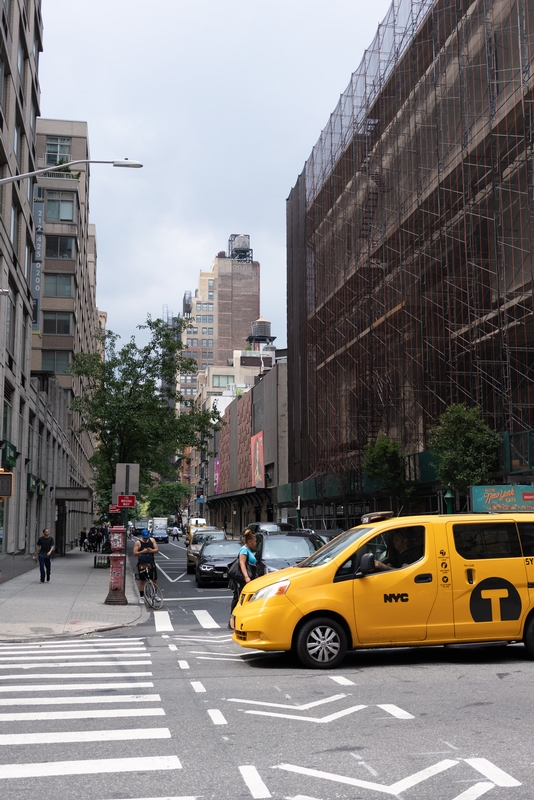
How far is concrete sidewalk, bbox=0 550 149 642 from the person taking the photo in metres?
15.6

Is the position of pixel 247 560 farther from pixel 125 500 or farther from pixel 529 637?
pixel 125 500

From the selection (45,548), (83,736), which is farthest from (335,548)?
(45,548)

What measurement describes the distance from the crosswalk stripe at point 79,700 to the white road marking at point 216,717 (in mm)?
798

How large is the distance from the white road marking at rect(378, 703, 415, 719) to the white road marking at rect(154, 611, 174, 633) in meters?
7.90

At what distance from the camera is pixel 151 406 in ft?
137

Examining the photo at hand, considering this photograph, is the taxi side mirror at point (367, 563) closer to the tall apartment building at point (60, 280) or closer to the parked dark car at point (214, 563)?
the parked dark car at point (214, 563)

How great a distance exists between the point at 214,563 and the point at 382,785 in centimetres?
2046

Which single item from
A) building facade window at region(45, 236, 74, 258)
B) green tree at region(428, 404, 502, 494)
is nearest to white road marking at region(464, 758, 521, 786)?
green tree at region(428, 404, 502, 494)

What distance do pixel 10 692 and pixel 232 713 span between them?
2875 mm

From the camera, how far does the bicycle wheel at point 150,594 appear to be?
19359 mm

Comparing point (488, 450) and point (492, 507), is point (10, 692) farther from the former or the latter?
point (488, 450)

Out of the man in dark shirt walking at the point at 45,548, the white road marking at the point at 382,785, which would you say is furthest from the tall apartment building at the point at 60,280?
the white road marking at the point at 382,785

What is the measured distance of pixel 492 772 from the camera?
230 inches

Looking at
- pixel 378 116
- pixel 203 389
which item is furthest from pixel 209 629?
pixel 203 389
